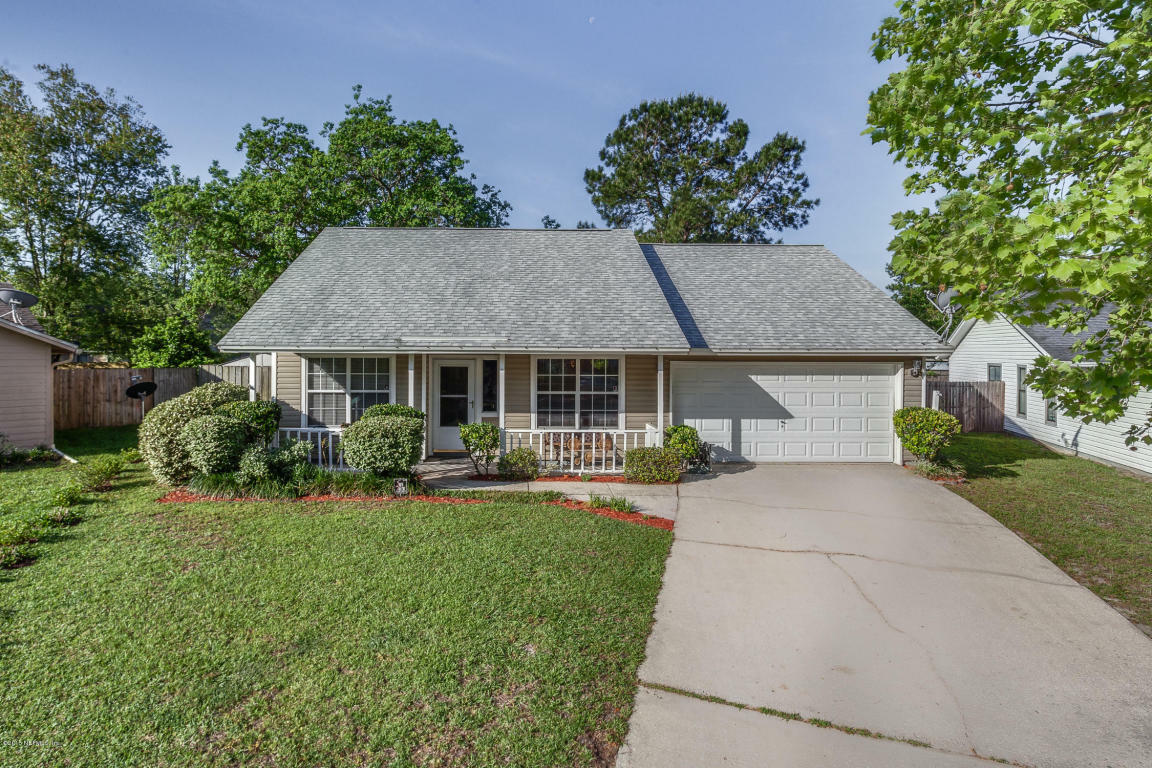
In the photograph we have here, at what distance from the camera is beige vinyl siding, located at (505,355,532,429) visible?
10.8 meters

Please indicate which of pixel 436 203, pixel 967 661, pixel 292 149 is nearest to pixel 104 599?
pixel 967 661

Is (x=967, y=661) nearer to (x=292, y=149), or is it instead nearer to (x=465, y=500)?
(x=465, y=500)

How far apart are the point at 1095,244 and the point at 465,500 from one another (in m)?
7.60

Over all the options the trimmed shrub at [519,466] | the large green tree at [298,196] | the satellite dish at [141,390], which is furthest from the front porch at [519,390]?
the large green tree at [298,196]

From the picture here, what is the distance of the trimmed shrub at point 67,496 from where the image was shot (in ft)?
23.4

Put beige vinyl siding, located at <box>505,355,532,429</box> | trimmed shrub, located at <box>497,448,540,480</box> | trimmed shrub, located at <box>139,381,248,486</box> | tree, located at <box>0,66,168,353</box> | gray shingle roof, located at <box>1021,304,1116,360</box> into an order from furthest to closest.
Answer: tree, located at <box>0,66,168,353</box>, gray shingle roof, located at <box>1021,304,1116,360</box>, beige vinyl siding, located at <box>505,355,532,429</box>, trimmed shrub, located at <box>497,448,540,480</box>, trimmed shrub, located at <box>139,381,248,486</box>

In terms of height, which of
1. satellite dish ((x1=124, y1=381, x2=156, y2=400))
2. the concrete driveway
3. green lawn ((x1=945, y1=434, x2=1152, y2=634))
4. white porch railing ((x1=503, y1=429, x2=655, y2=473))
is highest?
satellite dish ((x1=124, y1=381, x2=156, y2=400))

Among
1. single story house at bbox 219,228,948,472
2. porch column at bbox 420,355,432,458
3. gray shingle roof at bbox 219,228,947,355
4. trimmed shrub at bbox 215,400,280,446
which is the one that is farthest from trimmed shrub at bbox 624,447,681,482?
trimmed shrub at bbox 215,400,280,446

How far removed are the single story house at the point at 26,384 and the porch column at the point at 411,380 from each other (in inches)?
306

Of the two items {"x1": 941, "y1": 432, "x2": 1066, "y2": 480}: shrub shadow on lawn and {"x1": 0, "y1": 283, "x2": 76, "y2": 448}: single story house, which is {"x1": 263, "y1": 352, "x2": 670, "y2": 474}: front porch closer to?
{"x1": 0, "y1": 283, "x2": 76, "y2": 448}: single story house

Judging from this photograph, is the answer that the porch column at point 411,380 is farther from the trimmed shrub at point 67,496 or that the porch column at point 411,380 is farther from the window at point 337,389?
the trimmed shrub at point 67,496

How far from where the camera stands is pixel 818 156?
1029 inches

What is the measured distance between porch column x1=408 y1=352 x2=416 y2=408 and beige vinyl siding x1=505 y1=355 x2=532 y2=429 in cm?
193

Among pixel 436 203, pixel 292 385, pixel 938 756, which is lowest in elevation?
pixel 938 756
